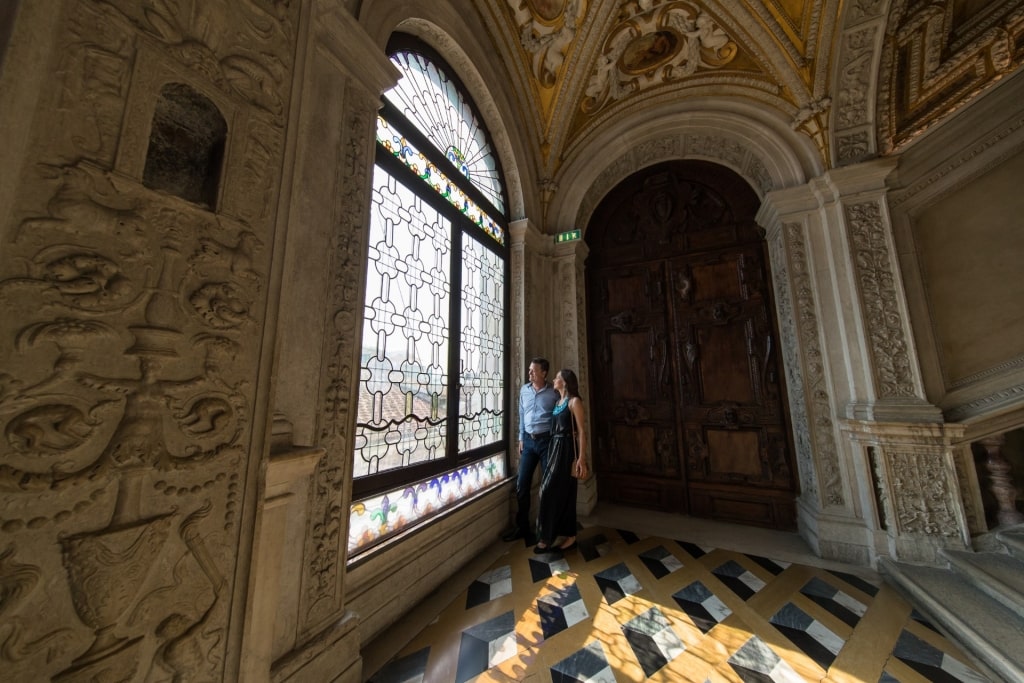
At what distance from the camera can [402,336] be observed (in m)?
2.13

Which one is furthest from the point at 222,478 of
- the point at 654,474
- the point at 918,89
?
the point at 918,89

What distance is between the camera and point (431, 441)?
2318mm

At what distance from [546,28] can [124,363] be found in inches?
161

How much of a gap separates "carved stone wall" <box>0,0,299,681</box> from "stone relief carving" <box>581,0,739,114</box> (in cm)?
350

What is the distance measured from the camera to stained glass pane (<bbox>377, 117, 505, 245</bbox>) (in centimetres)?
219

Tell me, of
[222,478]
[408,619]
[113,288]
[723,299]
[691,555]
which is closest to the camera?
[113,288]

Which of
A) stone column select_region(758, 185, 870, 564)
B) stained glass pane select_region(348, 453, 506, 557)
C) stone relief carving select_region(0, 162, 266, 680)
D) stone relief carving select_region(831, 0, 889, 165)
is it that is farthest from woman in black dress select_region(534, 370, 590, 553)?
stone relief carving select_region(831, 0, 889, 165)

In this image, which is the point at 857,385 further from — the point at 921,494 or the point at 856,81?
the point at 856,81

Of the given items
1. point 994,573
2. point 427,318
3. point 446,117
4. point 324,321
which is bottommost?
point 994,573

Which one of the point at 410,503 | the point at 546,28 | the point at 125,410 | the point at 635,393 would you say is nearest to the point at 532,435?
the point at 410,503

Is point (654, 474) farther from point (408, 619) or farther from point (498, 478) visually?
point (408, 619)

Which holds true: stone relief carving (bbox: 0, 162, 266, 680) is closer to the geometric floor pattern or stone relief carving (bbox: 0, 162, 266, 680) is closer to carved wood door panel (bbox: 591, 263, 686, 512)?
the geometric floor pattern

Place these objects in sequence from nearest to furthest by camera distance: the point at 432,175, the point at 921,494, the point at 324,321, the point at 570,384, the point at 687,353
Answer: the point at 324,321 → the point at 921,494 → the point at 432,175 → the point at 570,384 → the point at 687,353

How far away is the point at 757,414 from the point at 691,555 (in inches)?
61.5
